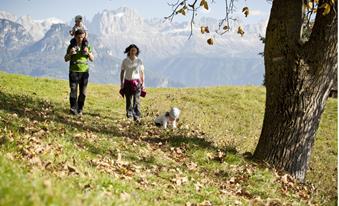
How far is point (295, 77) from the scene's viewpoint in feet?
37.3

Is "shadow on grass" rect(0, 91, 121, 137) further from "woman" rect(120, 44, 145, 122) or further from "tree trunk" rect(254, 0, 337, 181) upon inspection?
"tree trunk" rect(254, 0, 337, 181)

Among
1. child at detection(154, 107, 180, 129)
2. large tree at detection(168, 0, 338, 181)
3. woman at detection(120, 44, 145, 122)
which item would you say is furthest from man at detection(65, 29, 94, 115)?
large tree at detection(168, 0, 338, 181)

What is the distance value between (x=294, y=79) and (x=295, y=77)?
2.3 inches

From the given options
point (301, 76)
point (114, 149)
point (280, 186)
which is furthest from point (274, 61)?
point (114, 149)

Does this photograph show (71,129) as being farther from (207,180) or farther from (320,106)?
(320,106)

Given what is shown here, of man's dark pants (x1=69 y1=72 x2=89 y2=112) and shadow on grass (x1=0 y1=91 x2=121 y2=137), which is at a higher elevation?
man's dark pants (x1=69 y1=72 x2=89 y2=112)

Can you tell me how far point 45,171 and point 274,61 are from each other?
715cm

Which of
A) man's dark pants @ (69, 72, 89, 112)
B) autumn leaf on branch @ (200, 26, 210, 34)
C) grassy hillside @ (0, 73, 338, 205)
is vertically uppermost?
autumn leaf on branch @ (200, 26, 210, 34)

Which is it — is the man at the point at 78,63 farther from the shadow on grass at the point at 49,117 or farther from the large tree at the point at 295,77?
the large tree at the point at 295,77

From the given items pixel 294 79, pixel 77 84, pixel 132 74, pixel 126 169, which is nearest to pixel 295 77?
pixel 294 79

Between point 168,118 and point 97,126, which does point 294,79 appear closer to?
point 168,118

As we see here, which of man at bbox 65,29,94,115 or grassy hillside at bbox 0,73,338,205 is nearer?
grassy hillside at bbox 0,73,338,205

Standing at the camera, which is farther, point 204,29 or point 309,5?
point 204,29

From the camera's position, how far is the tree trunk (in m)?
11.1
